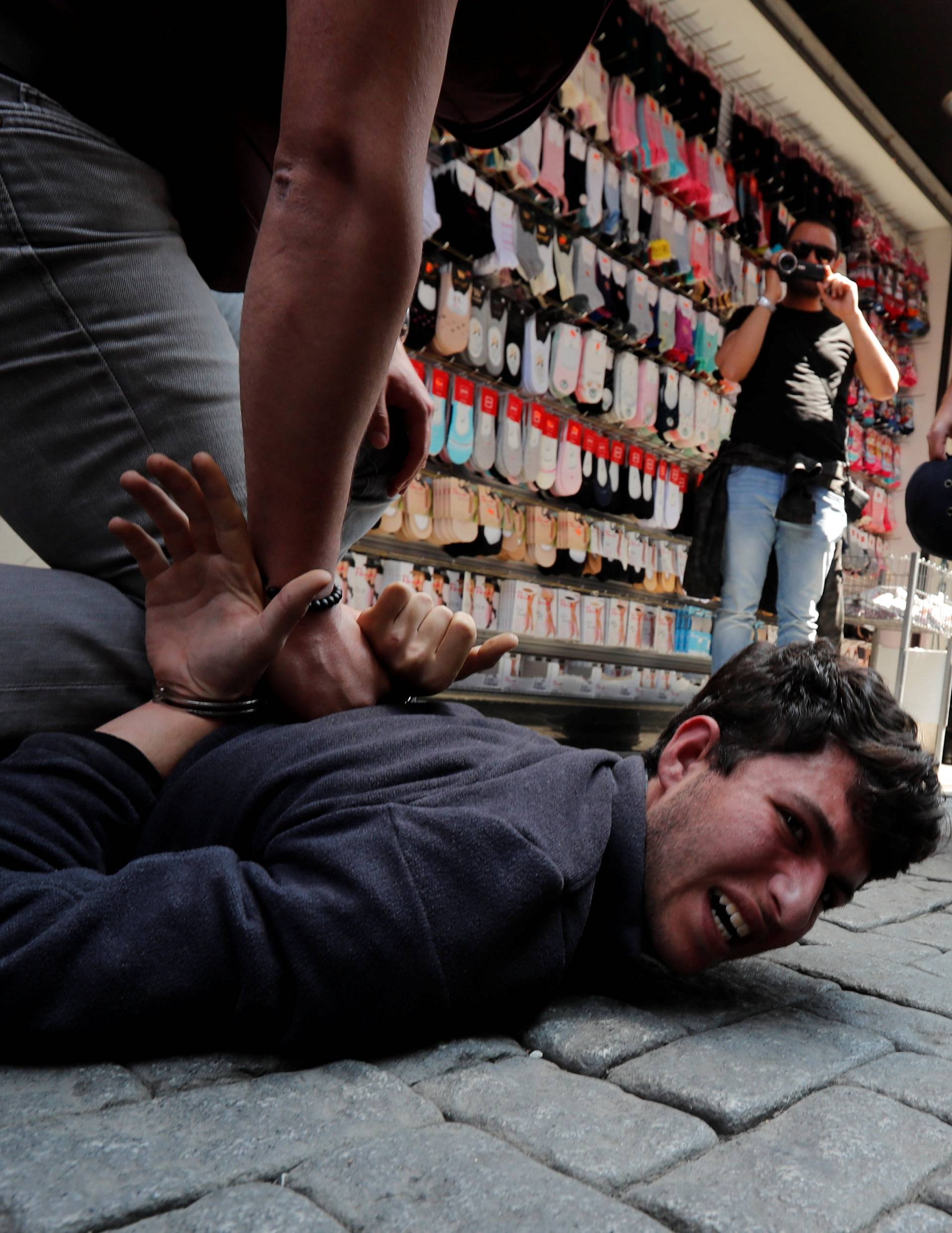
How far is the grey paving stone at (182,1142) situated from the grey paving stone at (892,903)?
1278mm

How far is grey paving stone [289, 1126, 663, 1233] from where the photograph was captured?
0.66 meters

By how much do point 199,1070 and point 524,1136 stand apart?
0.31 metres

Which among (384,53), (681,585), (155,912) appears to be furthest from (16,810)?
Result: (681,585)

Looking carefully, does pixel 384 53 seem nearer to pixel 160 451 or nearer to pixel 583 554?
pixel 160 451

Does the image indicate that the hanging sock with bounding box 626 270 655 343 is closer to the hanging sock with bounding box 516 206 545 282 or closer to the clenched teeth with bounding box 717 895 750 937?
the hanging sock with bounding box 516 206 545 282

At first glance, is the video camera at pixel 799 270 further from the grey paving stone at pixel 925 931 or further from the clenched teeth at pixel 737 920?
the clenched teeth at pixel 737 920

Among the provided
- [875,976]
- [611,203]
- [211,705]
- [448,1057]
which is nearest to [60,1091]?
[448,1057]

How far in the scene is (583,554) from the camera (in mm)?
4727

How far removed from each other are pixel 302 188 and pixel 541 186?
3.64 m

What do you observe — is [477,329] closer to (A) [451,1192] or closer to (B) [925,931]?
(B) [925,931]

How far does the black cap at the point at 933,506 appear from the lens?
10.7 ft

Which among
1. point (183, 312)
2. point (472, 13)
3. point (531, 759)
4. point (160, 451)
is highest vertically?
point (472, 13)

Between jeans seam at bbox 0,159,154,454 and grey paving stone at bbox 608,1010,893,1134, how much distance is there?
958mm

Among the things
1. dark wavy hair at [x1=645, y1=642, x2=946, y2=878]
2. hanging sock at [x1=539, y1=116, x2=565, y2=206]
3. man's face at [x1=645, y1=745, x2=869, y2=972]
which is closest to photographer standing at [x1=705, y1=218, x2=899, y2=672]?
hanging sock at [x1=539, y1=116, x2=565, y2=206]
